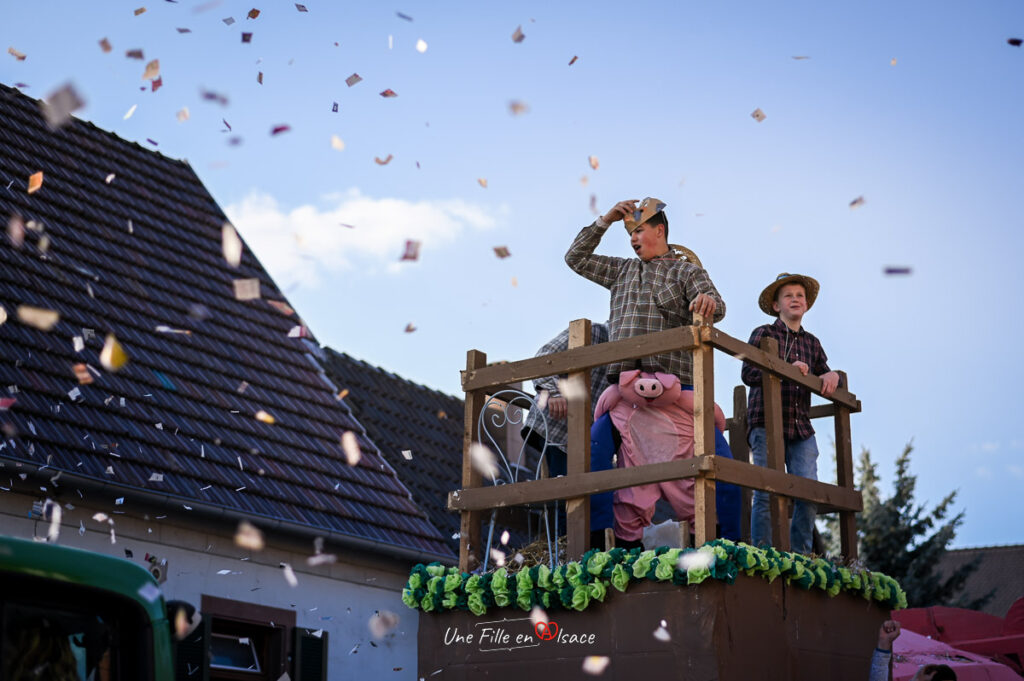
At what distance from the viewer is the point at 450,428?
51.4ft

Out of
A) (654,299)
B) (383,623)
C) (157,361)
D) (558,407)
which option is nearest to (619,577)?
(558,407)

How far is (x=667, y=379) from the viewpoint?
6633mm

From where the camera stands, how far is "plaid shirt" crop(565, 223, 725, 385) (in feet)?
22.3

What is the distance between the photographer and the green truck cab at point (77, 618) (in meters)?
3.69

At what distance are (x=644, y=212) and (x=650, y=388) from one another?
1.09 m

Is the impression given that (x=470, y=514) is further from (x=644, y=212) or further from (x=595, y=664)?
(x=644, y=212)

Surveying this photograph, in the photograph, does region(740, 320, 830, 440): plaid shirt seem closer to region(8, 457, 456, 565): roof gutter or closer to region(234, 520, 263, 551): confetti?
region(8, 457, 456, 565): roof gutter

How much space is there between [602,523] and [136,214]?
7.48 m

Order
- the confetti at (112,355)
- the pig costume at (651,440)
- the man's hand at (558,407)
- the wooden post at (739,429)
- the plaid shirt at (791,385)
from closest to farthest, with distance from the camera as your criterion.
Result: the pig costume at (651,440)
the man's hand at (558,407)
the plaid shirt at (791,385)
the wooden post at (739,429)
the confetti at (112,355)

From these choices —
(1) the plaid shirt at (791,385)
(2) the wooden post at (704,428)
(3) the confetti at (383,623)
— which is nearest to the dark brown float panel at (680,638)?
(2) the wooden post at (704,428)

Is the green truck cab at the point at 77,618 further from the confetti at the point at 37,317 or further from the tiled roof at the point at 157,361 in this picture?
the confetti at the point at 37,317

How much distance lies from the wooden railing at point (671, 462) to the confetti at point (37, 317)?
4.42 metres

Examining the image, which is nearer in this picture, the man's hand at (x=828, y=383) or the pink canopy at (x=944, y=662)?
the man's hand at (x=828, y=383)

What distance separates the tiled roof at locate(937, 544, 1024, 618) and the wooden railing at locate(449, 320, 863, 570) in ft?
87.5
